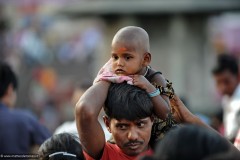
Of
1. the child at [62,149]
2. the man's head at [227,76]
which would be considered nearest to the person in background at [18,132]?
the child at [62,149]

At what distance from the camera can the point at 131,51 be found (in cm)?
416

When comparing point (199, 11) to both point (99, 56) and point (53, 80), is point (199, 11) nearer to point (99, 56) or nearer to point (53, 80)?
point (99, 56)

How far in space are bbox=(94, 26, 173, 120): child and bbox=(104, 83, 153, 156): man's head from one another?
0.07 m

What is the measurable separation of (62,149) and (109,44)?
56.4ft

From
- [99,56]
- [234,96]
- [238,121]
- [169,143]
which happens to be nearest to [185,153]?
[169,143]

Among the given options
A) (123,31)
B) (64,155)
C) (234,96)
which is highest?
(123,31)

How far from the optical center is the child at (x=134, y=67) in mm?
3941

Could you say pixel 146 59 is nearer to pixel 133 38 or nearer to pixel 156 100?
pixel 133 38

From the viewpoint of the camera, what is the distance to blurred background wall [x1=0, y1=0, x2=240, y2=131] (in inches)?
826

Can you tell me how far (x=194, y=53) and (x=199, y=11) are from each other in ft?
3.86

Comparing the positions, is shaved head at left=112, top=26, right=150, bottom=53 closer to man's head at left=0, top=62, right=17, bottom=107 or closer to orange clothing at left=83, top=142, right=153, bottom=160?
orange clothing at left=83, top=142, right=153, bottom=160

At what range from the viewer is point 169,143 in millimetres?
3010

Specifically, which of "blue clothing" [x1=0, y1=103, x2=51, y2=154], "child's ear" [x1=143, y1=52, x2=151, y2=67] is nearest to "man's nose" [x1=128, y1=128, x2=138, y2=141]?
"child's ear" [x1=143, y1=52, x2=151, y2=67]

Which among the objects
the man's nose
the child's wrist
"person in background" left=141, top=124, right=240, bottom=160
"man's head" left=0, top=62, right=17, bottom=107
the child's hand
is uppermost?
the child's hand
